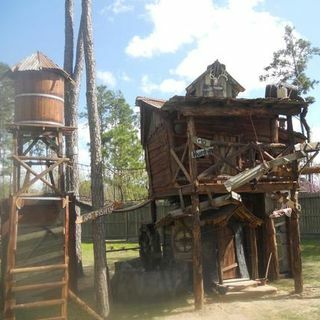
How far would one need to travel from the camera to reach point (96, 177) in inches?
473

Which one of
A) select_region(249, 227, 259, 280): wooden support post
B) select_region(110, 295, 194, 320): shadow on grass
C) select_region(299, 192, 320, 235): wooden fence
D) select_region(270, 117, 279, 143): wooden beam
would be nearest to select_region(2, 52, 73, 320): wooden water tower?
select_region(110, 295, 194, 320): shadow on grass

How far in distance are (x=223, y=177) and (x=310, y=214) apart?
14757 mm

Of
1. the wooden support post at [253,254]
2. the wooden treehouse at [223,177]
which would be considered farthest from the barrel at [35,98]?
the wooden support post at [253,254]

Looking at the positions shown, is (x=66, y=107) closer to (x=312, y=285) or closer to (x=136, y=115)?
(x=312, y=285)

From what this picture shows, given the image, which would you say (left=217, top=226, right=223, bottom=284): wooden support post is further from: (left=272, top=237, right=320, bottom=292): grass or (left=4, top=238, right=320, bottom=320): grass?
(left=272, top=237, right=320, bottom=292): grass

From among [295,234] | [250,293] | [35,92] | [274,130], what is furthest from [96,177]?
[274,130]

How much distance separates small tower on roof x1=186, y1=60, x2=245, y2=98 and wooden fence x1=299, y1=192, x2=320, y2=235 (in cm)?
1224

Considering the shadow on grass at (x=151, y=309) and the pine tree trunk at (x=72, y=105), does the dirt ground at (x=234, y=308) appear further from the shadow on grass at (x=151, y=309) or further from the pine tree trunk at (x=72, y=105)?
the pine tree trunk at (x=72, y=105)

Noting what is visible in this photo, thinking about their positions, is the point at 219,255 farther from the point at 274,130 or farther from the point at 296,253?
the point at 274,130

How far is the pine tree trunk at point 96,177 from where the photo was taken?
37.6 ft

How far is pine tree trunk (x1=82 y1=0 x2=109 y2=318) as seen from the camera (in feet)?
37.6

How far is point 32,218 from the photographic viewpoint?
13.4m

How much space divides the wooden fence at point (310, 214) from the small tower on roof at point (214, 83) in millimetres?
12243

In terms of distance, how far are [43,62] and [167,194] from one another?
19.9 feet
